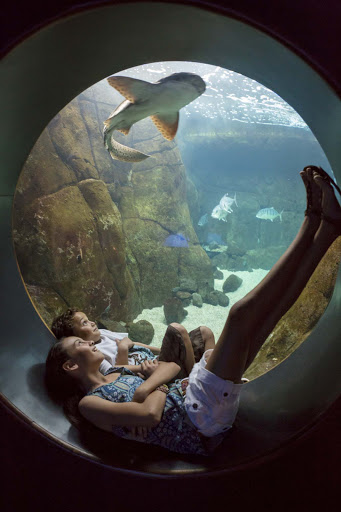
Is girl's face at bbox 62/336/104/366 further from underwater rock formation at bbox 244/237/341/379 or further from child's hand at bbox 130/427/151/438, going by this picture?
underwater rock formation at bbox 244/237/341/379

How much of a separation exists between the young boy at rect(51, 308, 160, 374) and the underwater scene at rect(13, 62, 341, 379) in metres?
1.04

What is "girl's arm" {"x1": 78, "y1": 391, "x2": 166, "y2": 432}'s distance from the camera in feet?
4.26

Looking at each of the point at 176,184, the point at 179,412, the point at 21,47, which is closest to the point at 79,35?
the point at 21,47

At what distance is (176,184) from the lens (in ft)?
39.6

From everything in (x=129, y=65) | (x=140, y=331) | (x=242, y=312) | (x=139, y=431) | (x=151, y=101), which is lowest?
(x=140, y=331)

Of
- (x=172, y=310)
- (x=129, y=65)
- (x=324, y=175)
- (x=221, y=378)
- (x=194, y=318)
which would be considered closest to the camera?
(x=324, y=175)

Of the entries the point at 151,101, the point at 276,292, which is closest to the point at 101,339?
the point at 276,292

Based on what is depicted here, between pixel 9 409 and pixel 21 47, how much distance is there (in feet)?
3.85

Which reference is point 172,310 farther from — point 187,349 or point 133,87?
point 187,349

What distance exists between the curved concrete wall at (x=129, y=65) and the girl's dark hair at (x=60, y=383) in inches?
2.4

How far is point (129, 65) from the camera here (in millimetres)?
1678

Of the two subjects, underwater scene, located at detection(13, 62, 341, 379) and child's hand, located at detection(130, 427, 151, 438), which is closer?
child's hand, located at detection(130, 427, 151, 438)

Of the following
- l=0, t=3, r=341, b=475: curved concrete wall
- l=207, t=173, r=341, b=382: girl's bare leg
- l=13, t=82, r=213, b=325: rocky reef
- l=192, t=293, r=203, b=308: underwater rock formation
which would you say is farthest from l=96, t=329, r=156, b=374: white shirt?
l=192, t=293, r=203, b=308: underwater rock formation

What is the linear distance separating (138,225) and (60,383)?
8.42 meters
